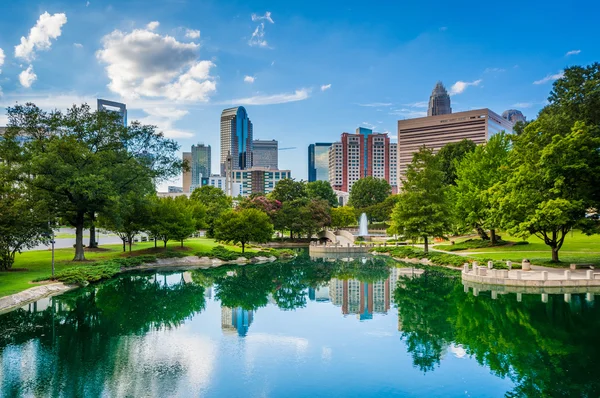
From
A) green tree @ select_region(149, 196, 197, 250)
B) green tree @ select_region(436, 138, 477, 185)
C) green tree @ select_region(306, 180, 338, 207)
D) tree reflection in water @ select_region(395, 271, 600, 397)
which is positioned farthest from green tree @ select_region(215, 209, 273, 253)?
green tree @ select_region(306, 180, 338, 207)

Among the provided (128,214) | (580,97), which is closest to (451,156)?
(580,97)

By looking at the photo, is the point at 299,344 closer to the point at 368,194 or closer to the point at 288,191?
the point at 288,191

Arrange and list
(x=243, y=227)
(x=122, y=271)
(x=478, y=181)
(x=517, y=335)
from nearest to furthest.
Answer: (x=517, y=335) < (x=122, y=271) < (x=478, y=181) < (x=243, y=227)

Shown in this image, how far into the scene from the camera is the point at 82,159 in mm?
35781

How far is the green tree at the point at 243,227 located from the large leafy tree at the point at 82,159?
9694mm

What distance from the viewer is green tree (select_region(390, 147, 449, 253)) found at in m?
46.3

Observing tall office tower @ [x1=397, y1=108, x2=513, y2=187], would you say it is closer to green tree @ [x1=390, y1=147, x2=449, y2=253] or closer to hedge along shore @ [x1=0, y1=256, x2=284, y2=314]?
green tree @ [x1=390, y1=147, x2=449, y2=253]

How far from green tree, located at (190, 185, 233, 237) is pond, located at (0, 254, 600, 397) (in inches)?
1538

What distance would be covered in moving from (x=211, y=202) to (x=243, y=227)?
30486mm

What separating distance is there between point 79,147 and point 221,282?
15.9 meters

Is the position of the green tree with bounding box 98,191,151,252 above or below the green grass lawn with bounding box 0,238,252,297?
above

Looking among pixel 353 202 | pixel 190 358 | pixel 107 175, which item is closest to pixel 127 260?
pixel 107 175

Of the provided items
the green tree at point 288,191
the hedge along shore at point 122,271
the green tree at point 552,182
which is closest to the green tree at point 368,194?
the green tree at point 288,191

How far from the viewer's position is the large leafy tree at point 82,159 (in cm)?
3366
